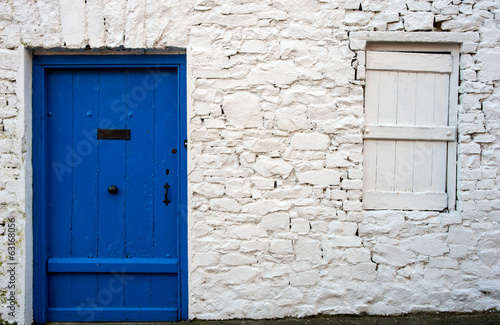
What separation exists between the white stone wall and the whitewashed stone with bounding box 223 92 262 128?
0.01 m

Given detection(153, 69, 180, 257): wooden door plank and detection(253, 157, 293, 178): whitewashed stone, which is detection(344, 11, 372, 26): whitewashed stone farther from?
detection(153, 69, 180, 257): wooden door plank

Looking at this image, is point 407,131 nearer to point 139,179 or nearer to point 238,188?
point 238,188

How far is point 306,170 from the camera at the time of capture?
297cm

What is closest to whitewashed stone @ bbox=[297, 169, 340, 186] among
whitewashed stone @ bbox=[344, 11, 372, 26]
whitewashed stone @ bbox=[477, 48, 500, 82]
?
whitewashed stone @ bbox=[344, 11, 372, 26]

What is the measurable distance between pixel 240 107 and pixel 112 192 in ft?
4.37

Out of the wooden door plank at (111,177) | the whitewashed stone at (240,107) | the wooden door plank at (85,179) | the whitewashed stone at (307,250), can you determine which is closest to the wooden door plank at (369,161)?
the whitewashed stone at (307,250)

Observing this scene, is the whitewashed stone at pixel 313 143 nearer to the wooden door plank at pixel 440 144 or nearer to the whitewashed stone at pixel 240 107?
the whitewashed stone at pixel 240 107

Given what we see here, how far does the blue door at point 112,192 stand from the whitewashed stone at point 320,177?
40.7 inches

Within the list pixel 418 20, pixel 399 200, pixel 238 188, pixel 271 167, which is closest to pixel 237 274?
pixel 238 188

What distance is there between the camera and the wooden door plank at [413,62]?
119 inches

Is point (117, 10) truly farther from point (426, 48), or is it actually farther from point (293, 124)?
point (426, 48)

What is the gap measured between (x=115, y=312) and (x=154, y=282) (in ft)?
1.38

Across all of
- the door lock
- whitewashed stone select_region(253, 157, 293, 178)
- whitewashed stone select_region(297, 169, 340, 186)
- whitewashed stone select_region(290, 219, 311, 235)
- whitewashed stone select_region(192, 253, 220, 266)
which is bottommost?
whitewashed stone select_region(192, 253, 220, 266)

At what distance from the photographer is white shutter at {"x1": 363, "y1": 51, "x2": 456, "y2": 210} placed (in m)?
3.04
